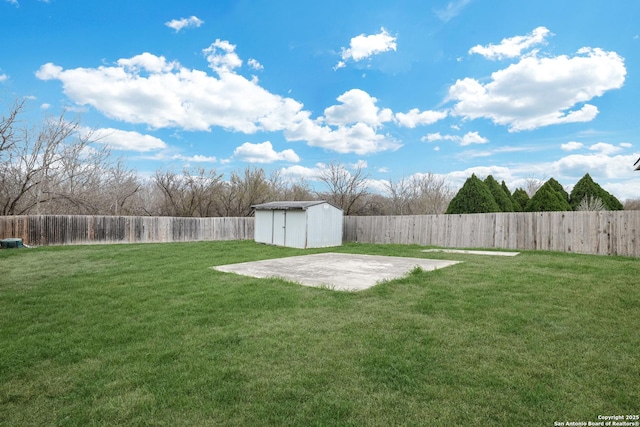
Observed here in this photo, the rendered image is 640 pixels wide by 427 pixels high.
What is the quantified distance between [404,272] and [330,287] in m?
1.96

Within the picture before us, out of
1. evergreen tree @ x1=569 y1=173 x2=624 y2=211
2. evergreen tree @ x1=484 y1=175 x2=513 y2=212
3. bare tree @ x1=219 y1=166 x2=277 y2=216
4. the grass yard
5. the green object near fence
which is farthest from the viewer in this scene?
bare tree @ x1=219 y1=166 x2=277 y2=216

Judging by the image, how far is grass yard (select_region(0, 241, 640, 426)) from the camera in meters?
2.01

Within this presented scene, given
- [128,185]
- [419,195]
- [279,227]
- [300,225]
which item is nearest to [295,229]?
[300,225]

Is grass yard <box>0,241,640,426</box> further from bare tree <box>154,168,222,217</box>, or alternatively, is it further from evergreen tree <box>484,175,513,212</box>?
bare tree <box>154,168,222,217</box>

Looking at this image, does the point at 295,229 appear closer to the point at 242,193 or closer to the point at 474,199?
the point at 474,199

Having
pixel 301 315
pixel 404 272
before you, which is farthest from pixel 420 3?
pixel 301 315

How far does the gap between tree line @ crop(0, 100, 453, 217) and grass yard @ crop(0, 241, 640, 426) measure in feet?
51.6

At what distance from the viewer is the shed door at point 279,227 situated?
14.8 meters

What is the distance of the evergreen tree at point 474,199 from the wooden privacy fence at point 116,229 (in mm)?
11043

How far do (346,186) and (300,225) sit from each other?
39.4ft

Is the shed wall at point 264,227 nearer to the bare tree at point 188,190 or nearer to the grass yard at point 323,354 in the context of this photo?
the bare tree at point 188,190

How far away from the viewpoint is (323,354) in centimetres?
281

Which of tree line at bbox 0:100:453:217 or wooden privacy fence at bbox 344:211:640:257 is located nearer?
wooden privacy fence at bbox 344:211:640:257

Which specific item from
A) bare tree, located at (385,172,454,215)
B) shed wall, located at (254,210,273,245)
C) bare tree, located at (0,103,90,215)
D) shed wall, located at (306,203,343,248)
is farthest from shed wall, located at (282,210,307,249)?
bare tree, located at (385,172,454,215)
